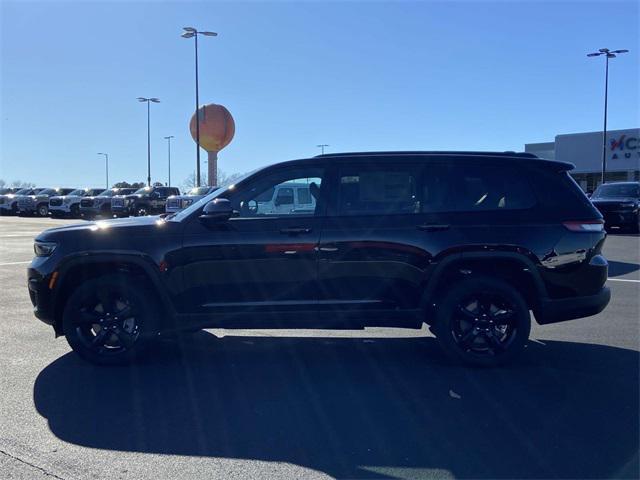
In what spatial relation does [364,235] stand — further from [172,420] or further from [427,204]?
[172,420]

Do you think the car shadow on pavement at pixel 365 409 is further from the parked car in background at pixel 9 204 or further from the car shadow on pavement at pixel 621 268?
the parked car in background at pixel 9 204

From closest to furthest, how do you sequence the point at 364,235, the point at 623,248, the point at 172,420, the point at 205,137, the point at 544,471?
the point at 544,471 < the point at 172,420 < the point at 364,235 < the point at 623,248 < the point at 205,137

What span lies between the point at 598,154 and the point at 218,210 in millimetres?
47366

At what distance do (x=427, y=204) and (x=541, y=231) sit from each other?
1.08 m

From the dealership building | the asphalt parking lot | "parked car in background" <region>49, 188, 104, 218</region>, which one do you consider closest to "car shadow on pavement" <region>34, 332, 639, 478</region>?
the asphalt parking lot

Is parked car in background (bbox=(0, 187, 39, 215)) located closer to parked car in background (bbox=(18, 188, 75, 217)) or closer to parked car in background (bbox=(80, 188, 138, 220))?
parked car in background (bbox=(18, 188, 75, 217))

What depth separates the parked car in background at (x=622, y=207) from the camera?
840 inches

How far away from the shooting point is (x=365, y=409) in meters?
4.62

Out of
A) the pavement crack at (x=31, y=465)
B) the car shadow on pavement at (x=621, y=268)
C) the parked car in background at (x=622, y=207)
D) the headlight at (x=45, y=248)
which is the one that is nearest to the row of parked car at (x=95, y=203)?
the parked car in background at (x=622, y=207)

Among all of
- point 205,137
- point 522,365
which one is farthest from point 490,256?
point 205,137

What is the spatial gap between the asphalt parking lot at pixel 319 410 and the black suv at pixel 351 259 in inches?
17.5

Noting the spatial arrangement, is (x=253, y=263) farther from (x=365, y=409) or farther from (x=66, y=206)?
(x=66, y=206)

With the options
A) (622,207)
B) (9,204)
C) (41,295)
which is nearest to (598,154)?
(622,207)

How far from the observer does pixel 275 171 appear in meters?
5.70
